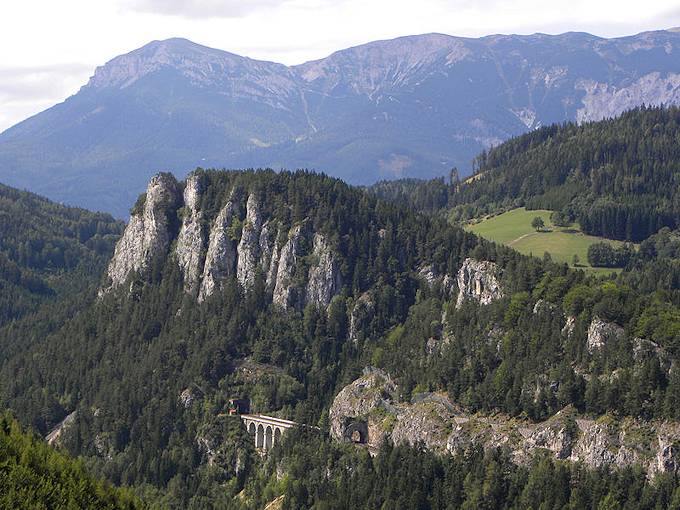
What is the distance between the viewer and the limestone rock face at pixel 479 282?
545 ft

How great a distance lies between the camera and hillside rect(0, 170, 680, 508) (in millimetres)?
136250

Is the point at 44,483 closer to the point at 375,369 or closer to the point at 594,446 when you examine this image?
the point at 594,446

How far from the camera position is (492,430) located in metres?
143

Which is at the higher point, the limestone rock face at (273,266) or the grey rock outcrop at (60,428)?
the limestone rock face at (273,266)

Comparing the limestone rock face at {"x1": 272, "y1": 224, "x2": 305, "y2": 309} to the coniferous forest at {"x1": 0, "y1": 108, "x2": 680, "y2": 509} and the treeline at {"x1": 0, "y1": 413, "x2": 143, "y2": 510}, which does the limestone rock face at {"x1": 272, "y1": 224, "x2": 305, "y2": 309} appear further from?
the treeline at {"x1": 0, "y1": 413, "x2": 143, "y2": 510}

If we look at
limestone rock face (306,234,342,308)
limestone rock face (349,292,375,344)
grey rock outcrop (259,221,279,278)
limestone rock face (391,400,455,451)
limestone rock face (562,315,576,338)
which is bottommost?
limestone rock face (391,400,455,451)

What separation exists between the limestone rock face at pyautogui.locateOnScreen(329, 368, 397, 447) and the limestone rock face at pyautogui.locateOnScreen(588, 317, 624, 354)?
26.7 metres

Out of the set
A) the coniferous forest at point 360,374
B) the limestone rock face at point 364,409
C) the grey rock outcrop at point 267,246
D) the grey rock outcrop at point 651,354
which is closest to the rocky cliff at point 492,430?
the limestone rock face at point 364,409

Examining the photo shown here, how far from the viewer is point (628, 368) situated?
137 m

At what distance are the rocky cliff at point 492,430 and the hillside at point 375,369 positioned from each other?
22 centimetres

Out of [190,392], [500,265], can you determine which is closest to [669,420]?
[500,265]

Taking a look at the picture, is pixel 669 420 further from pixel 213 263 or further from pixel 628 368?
pixel 213 263

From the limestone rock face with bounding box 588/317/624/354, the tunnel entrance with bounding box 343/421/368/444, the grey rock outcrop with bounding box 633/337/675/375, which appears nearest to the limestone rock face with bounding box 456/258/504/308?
the tunnel entrance with bounding box 343/421/368/444

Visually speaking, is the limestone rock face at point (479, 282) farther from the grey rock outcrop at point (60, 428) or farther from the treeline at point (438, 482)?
the grey rock outcrop at point (60, 428)
